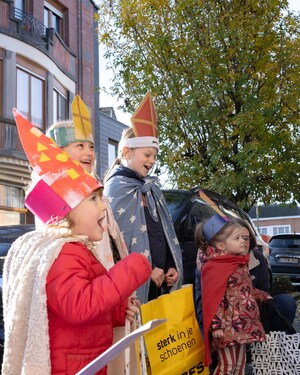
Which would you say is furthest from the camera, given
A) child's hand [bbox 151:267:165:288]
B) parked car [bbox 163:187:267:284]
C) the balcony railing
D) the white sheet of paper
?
the balcony railing

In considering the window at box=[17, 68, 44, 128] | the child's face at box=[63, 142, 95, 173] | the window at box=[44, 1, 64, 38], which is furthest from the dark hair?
the window at box=[44, 1, 64, 38]

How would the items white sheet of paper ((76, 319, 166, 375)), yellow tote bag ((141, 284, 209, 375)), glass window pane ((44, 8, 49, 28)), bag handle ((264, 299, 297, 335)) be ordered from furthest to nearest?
glass window pane ((44, 8, 49, 28)) < bag handle ((264, 299, 297, 335)) < yellow tote bag ((141, 284, 209, 375)) < white sheet of paper ((76, 319, 166, 375))

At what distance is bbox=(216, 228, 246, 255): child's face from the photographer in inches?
189

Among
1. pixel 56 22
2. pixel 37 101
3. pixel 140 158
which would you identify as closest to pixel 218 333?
pixel 140 158

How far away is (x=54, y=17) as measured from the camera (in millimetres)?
23094

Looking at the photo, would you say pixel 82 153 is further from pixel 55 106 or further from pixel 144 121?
pixel 55 106

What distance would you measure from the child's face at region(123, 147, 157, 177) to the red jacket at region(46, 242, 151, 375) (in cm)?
165

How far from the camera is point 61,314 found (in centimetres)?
249

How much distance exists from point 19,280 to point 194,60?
34.3ft

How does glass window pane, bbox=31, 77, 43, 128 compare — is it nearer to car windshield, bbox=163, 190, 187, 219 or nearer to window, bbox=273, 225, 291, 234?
car windshield, bbox=163, 190, 187, 219

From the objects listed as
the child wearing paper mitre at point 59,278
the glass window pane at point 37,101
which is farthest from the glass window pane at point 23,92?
the child wearing paper mitre at point 59,278

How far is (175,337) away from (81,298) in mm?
1909

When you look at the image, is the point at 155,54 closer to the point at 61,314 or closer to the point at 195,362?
the point at 195,362

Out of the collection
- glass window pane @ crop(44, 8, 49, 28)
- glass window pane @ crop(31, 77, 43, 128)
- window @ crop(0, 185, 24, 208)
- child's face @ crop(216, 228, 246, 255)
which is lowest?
child's face @ crop(216, 228, 246, 255)
